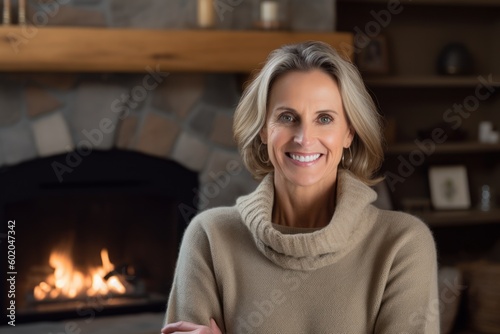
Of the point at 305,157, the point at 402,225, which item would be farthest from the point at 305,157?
the point at 402,225

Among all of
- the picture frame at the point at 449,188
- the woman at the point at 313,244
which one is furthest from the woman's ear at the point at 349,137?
the picture frame at the point at 449,188

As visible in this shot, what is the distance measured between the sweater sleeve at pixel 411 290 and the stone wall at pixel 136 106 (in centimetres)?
175

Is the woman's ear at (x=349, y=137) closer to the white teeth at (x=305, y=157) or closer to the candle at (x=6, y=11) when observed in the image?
the white teeth at (x=305, y=157)

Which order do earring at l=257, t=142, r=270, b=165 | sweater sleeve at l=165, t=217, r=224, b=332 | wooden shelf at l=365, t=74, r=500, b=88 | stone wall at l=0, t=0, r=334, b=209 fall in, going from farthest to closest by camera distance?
wooden shelf at l=365, t=74, r=500, b=88, stone wall at l=0, t=0, r=334, b=209, earring at l=257, t=142, r=270, b=165, sweater sleeve at l=165, t=217, r=224, b=332

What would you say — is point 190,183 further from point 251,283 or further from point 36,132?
point 251,283

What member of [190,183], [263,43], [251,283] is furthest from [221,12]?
[251,283]

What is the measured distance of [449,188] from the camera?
4035mm

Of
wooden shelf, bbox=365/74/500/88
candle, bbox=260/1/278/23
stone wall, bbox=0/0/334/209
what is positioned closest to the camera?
stone wall, bbox=0/0/334/209

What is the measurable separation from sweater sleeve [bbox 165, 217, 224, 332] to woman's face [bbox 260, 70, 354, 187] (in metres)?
0.24

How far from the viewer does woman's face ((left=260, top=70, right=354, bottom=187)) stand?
156 cm

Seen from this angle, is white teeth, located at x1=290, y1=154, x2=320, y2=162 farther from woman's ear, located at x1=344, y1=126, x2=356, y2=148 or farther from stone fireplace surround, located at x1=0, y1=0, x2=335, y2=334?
stone fireplace surround, located at x1=0, y1=0, x2=335, y2=334

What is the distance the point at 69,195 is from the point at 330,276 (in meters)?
1.90

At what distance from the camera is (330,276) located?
A: 1.57m

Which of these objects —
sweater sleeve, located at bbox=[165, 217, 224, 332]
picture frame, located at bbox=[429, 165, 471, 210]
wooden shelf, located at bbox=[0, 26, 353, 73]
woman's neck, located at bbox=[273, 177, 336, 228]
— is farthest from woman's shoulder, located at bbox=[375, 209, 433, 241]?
picture frame, located at bbox=[429, 165, 471, 210]
